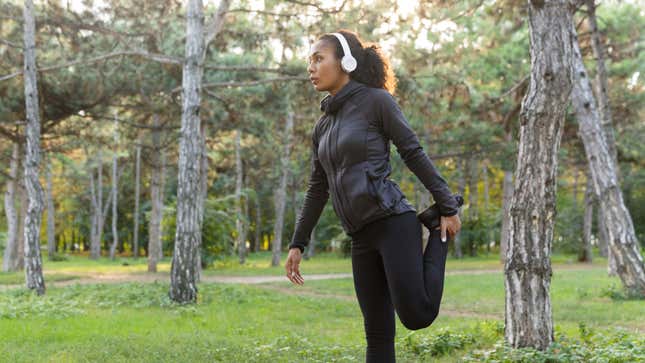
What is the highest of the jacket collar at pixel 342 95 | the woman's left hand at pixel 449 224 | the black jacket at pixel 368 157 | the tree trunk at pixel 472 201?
the tree trunk at pixel 472 201

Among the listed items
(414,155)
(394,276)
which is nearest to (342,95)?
(414,155)

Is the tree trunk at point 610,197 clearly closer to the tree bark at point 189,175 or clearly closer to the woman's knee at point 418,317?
the tree bark at point 189,175

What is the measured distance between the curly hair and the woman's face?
3 cm

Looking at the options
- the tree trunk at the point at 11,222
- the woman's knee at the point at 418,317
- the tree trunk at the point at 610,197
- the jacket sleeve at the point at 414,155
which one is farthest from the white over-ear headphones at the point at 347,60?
the tree trunk at the point at 11,222

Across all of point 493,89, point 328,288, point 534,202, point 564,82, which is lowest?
point 328,288

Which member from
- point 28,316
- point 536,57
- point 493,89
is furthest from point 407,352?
point 493,89

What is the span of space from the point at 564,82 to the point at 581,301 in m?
7.05

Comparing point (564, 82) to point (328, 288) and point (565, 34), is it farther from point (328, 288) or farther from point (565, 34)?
point (328, 288)

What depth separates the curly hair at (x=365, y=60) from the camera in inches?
126

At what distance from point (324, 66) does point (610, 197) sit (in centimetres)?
1008

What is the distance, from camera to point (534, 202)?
5.49 m

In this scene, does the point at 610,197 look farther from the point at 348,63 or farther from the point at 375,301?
the point at 348,63

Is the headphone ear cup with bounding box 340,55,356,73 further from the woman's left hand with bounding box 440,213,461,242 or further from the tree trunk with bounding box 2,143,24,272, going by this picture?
the tree trunk with bounding box 2,143,24,272

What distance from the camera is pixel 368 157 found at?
3.00 m
